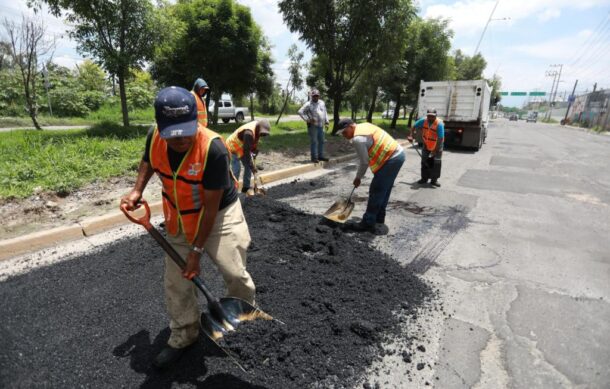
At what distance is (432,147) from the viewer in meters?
7.16

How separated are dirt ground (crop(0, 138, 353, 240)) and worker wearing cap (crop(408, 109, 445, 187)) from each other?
5.24 metres

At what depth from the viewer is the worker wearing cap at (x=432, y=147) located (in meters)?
6.99

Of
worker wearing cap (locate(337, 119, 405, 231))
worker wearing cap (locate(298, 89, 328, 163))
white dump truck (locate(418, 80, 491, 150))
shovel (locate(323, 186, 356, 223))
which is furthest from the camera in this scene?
white dump truck (locate(418, 80, 491, 150))

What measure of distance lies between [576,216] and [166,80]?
16.3 meters

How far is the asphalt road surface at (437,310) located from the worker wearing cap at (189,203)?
1.29 feet

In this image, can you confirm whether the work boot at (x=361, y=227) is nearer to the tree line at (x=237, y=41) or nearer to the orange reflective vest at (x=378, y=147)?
the orange reflective vest at (x=378, y=147)

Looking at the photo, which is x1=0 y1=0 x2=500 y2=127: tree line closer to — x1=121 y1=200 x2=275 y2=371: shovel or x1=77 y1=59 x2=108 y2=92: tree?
x1=121 y1=200 x2=275 y2=371: shovel

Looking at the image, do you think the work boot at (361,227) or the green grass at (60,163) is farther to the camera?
the green grass at (60,163)

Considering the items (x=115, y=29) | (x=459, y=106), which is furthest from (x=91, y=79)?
(x=459, y=106)

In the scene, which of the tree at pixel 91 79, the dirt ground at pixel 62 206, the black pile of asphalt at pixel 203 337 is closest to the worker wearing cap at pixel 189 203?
the black pile of asphalt at pixel 203 337

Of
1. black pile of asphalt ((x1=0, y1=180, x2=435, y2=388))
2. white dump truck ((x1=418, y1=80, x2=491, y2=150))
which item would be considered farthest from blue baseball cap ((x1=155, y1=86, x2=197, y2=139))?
white dump truck ((x1=418, y1=80, x2=491, y2=150))

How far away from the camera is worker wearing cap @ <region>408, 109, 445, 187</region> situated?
6.99 metres

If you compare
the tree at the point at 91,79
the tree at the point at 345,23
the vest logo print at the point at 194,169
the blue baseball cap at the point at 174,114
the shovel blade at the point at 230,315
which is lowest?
the shovel blade at the point at 230,315

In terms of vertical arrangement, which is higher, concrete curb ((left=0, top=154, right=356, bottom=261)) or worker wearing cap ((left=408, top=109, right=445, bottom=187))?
worker wearing cap ((left=408, top=109, right=445, bottom=187))
